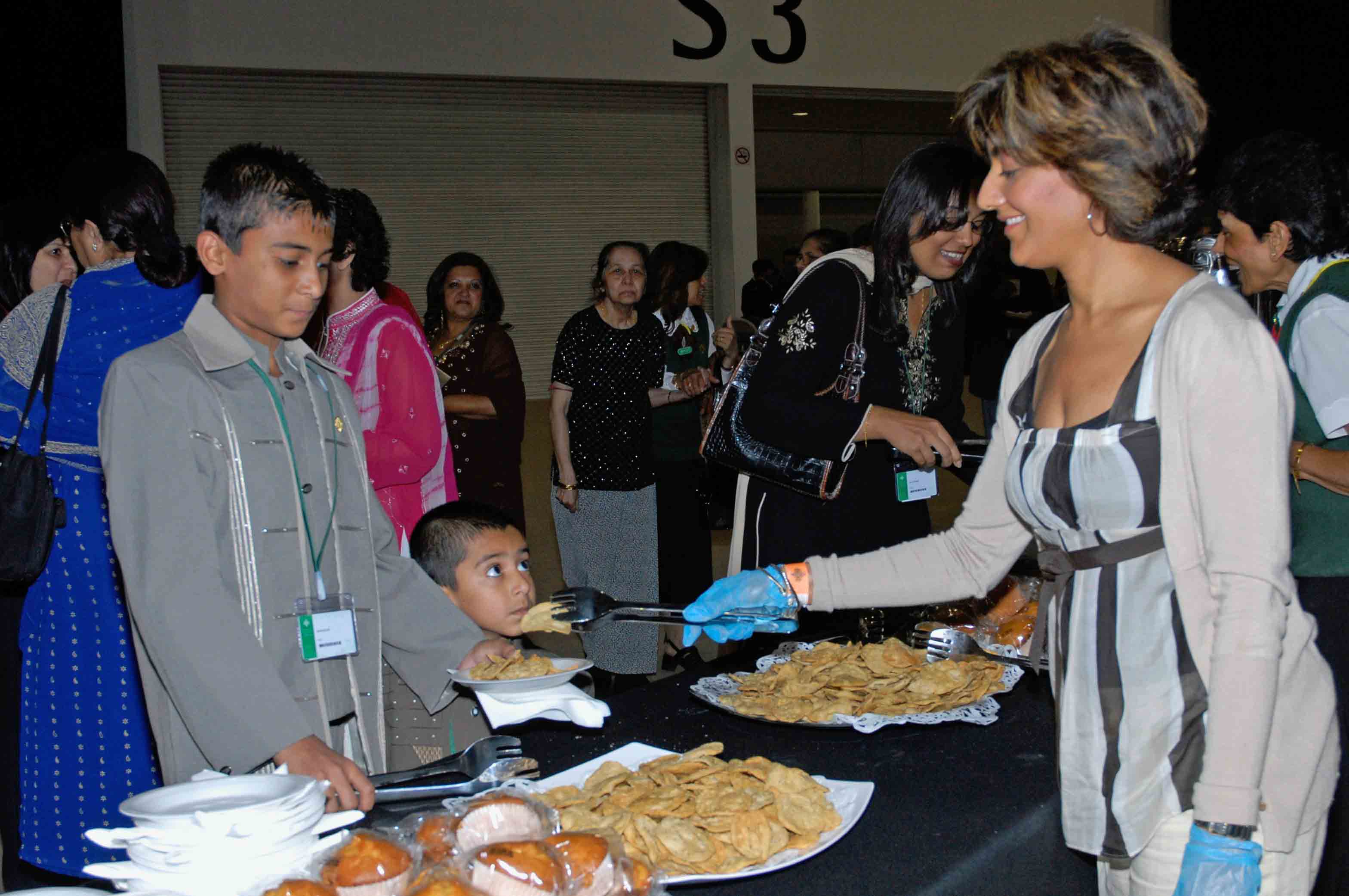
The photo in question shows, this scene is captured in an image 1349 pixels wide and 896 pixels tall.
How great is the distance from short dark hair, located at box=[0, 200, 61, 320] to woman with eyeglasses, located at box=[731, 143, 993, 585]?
209cm

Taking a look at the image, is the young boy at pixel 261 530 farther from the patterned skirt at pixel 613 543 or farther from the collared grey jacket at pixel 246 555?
the patterned skirt at pixel 613 543

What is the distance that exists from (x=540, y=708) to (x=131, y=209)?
4.77 ft

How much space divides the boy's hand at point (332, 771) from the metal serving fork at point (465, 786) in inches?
1.0

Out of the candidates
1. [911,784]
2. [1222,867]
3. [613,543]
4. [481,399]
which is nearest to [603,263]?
[481,399]

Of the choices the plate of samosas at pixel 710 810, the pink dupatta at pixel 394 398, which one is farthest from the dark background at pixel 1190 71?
the plate of samosas at pixel 710 810

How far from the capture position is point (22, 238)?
3.24 meters

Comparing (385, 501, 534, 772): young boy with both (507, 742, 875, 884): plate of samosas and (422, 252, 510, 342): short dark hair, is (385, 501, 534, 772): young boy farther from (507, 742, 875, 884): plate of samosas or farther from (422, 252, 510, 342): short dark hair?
(422, 252, 510, 342): short dark hair

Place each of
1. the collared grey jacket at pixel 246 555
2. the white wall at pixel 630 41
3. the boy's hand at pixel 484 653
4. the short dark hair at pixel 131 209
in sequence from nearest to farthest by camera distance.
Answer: the collared grey jacket at pixel 246 555
the boy's hand at pixel 484 653
the short dark hair at pixel 131 209
the white wall at pixel 630 41

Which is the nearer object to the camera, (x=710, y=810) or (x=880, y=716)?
(x=710, y=810)

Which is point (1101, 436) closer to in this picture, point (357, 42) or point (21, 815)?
point (21, 815)

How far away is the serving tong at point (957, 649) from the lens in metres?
2.05

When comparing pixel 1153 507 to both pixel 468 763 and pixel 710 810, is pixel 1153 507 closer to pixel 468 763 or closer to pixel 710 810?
pixel 710 810

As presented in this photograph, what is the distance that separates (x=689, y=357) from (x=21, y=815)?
3.28 m

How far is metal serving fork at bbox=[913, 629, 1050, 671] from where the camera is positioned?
6.73ft
